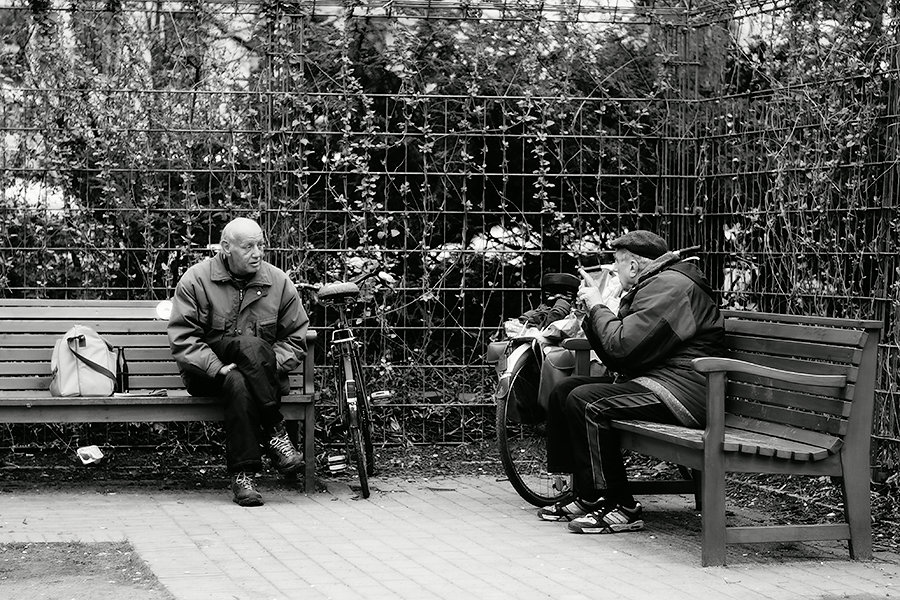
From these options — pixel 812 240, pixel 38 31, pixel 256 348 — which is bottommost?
pixel 256 348

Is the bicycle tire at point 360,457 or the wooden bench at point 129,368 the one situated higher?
the wooden bench at point 129,368

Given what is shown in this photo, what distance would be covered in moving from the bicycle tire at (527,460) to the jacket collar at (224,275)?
1570 mm

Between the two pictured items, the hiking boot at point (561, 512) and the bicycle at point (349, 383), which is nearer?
the hiking boot at point (561, 512)

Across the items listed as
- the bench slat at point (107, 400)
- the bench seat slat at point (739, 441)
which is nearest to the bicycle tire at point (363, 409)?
the bench slat at point (107, 400)

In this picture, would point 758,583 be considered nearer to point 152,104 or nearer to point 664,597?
point 664,597

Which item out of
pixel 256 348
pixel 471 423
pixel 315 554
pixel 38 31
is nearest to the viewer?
pixel 315 554

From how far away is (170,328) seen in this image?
779 centimetres

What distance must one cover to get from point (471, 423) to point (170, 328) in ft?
8.20

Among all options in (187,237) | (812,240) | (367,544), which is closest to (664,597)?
(367,544)

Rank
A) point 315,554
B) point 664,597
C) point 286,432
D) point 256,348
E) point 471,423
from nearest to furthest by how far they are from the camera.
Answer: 1. point 664,597
2. point 315,554
3. point 256,348
4. point 286,432
5. point 471,423

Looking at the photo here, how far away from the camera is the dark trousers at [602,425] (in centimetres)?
669

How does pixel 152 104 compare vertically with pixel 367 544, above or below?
above

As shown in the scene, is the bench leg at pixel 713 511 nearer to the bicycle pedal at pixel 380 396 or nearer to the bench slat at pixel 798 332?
the bench slat at pixel 798 332

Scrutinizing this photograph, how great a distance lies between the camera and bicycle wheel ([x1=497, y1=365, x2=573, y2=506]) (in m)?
7.51
